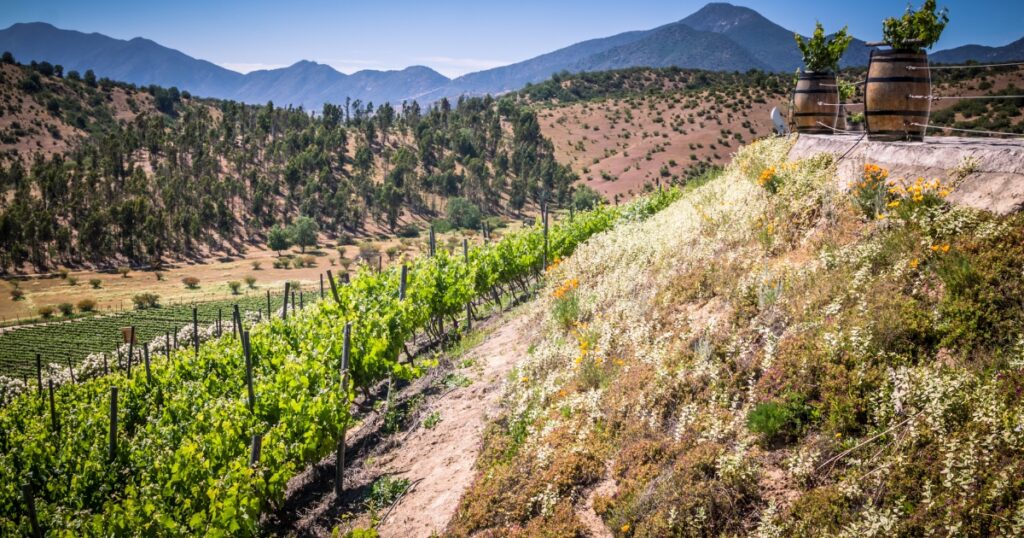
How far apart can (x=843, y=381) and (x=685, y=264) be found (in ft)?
13.2

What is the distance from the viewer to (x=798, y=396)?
511cm

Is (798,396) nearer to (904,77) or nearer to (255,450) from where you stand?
(904,77)

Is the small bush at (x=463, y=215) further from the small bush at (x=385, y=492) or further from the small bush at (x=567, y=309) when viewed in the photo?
the small bush at (x=385, y=492)

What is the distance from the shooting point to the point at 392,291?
14.3 meters

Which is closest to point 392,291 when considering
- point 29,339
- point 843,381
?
point 843,381

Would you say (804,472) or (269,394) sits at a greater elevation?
(804,472)

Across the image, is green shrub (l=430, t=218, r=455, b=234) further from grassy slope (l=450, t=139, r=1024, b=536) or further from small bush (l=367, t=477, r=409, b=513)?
grassy slope (l=450, t=139, r=1024, b=536)

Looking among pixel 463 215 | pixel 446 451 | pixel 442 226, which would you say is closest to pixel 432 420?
pixel 446 451

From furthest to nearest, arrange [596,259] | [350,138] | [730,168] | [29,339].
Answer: [350,138] < [29,339] < [730,168] < [596,259]

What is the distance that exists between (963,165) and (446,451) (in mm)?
7320

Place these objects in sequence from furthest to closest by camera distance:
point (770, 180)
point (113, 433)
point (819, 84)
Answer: point (819, 84) → point (770, 180) → point (113, 433)

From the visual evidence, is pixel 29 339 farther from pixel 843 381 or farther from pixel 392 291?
pixel 843 381

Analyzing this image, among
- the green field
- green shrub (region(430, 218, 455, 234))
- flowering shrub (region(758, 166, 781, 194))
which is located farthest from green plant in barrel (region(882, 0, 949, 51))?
green shrub (region(430, 218, 455, 234))

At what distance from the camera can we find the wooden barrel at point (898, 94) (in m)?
7.28
